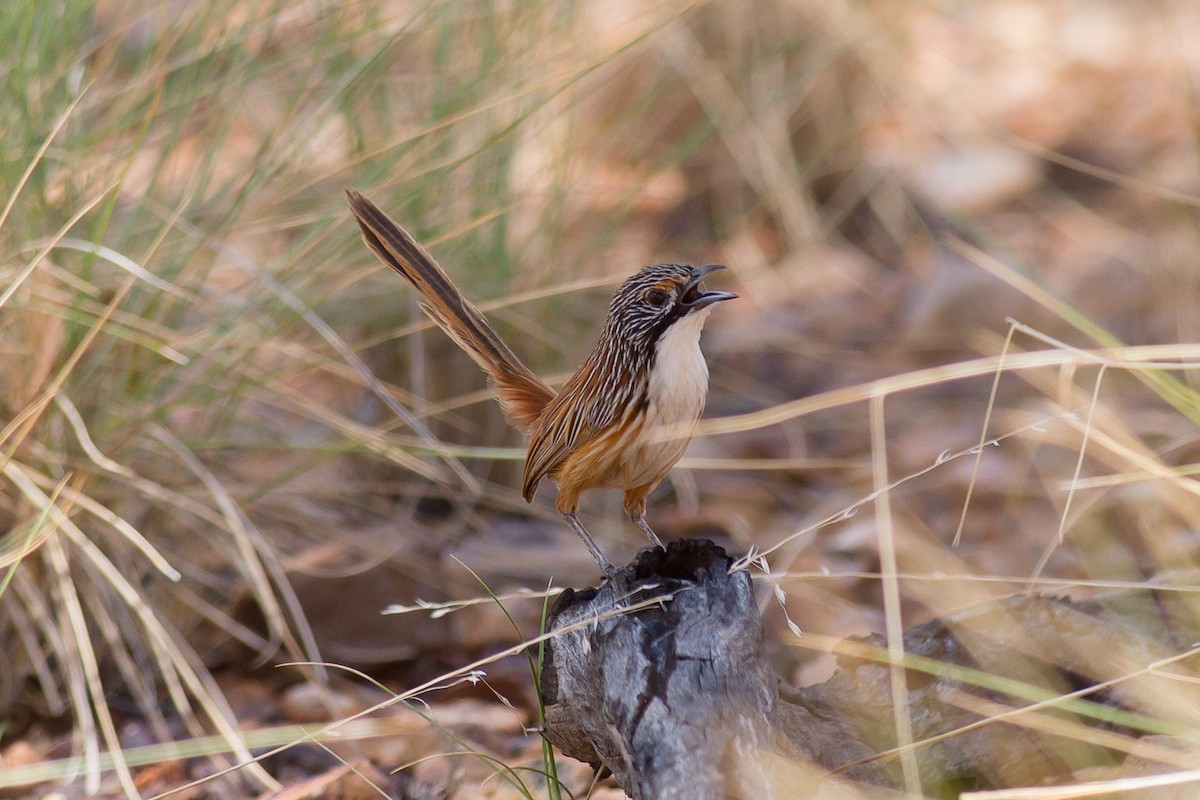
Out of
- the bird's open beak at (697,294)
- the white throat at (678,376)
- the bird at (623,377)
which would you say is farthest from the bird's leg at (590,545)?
the bird's open beak at (697,294)

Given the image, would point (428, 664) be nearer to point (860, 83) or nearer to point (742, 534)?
point (742, 534)

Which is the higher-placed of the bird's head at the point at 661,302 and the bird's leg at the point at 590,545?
the bird's head at the point at 661,302

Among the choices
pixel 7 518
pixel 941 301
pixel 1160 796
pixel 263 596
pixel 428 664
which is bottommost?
pixel 941 301

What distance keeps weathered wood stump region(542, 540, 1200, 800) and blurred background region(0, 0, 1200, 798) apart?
0.15m

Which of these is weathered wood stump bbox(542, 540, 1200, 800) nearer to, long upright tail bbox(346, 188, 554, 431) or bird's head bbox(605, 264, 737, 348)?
bird's head bbox(605, 264, 737, 348)

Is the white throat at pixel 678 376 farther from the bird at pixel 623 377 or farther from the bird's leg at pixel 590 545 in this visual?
the bird's leg at pixel 590 545

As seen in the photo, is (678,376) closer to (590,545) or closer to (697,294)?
(697,294)

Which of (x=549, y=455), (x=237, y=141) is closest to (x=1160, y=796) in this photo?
(x=549, y=455)

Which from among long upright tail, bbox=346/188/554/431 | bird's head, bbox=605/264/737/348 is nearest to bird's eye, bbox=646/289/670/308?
bird's head, bbox=605/264/737/348

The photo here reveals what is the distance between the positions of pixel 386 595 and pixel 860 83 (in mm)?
4728

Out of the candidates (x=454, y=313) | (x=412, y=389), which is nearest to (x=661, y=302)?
(x=454, y=313)

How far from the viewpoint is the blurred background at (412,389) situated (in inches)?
129

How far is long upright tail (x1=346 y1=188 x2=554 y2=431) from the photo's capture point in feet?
9.87

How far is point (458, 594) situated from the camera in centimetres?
416
